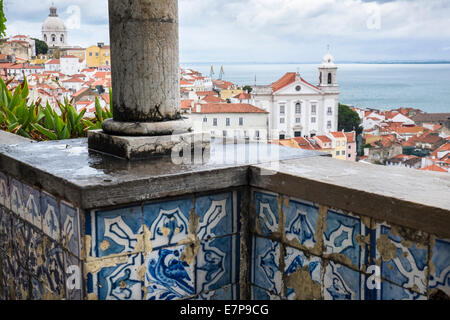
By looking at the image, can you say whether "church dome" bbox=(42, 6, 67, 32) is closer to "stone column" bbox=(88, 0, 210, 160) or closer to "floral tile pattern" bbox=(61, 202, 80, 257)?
"stone column" bbox=(88, 0, 210, 160)

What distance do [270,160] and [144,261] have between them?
1.99 ft

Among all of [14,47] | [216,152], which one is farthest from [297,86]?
[216,152]

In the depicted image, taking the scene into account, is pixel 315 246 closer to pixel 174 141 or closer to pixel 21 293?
pixel 174 141

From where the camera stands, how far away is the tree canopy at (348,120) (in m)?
57.7

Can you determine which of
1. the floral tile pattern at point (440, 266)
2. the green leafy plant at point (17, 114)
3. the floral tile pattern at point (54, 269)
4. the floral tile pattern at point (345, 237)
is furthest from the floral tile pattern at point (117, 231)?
the green leafy plant at point (17, 114)

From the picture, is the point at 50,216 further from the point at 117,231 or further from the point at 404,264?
the point at 404,264

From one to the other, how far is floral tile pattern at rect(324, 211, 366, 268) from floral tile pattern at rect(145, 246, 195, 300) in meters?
0.49

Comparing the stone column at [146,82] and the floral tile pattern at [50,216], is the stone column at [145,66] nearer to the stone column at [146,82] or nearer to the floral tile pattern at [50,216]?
the stone column at [146,82]

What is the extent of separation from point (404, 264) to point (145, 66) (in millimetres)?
1191

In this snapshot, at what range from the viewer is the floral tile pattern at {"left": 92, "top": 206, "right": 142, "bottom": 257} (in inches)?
68.2

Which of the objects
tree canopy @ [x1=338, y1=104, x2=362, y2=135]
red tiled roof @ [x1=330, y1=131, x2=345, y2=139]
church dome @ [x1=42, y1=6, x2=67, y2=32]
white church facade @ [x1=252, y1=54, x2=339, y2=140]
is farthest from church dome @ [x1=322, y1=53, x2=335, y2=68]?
church dome @ [x1=42, y1=6, x2=67, y2=32]

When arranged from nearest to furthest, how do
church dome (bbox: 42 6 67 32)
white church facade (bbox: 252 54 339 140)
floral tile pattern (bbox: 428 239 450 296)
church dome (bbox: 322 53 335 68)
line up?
floral tile pattern (bbox: 428 239 450 296)
church dome (bbox: 322 53 335 68)
white church facade (bbox: 252 54 339 140)
church dome (bbox: 42 6 67 32)

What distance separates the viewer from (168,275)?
190 centimetres

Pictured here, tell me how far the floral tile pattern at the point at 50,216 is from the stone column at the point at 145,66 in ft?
1.45
